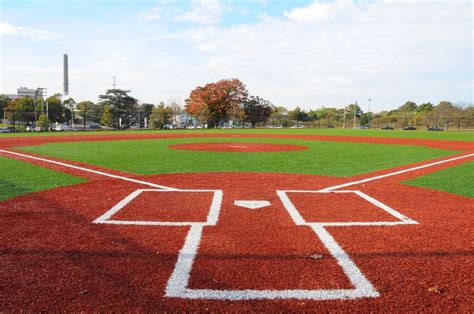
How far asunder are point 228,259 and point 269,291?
798 millimetres

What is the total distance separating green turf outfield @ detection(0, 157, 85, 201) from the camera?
Result: 7.23m

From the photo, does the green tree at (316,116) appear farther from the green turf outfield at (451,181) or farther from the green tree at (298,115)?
the green turf outfield at (451,181)

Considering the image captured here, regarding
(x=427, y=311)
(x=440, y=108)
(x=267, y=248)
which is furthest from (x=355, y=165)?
(x=440, y=108)

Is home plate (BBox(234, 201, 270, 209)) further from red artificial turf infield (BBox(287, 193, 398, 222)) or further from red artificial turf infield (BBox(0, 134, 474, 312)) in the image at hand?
red artificial turf infield (BBox(287, 193, 398, 222))

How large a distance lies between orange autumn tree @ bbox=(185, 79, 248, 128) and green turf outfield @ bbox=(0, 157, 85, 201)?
173 ft

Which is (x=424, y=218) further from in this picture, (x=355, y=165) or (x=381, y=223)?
(x=355, y=165)

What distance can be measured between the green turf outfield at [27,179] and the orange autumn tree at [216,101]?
5275 centimetres

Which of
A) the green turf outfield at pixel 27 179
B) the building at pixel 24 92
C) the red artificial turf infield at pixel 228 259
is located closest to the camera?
the red artificial turf infield at pixel 228 259

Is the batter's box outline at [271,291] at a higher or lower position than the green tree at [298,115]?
lower

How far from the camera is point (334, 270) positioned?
354cm

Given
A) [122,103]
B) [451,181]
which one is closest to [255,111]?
[122,103]

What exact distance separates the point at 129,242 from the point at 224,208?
6.56 ft

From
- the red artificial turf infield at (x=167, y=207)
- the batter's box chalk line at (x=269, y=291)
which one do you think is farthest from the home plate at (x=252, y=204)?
the red artificial turf infield at (x=167, y=207)

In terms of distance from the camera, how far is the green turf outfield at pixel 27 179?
7.23 meters
